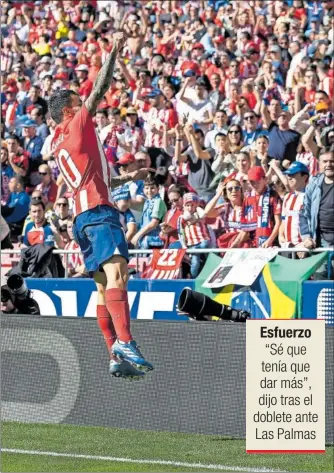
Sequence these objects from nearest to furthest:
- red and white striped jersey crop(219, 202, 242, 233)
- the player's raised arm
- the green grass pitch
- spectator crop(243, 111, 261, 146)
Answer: the player's raised arm → the green grass pitch → red and white striped jersey crop(219, 202, 242, 233) → spectator crop(243, 111, 261, 146)

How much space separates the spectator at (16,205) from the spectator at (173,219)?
9.38 feet

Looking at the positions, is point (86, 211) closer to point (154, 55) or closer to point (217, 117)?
point (217, 117)

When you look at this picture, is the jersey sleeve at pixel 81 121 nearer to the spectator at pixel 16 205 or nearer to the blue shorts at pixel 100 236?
the blue shorts at pixel 100 236

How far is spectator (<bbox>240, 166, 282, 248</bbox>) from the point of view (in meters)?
12.5

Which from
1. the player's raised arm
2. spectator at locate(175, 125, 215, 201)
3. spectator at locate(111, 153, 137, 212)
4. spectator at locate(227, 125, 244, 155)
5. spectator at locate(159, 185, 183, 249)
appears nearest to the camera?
the player's raised arm

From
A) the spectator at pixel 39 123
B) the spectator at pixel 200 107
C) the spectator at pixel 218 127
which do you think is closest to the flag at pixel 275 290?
the spectator at pixel 218 127

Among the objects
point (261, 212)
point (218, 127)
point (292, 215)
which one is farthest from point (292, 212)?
point (218, 127)

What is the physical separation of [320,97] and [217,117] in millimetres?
1420

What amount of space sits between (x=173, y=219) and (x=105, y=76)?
844 centimetres

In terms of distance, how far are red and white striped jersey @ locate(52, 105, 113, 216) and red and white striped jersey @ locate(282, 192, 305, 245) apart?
712 centimetres

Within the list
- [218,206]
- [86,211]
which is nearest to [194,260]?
[218,206]

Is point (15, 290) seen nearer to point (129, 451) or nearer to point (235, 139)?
point (129, 451)

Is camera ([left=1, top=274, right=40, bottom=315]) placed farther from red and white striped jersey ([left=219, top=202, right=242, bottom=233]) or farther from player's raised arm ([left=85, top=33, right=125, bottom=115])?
red and white striped jersey ([left=219, top=202, right=242, bottom=233])

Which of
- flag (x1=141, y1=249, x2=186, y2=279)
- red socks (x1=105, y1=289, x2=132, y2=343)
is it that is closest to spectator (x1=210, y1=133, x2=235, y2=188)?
flag (x1=141, y1=249, x2=186, y2=279)
